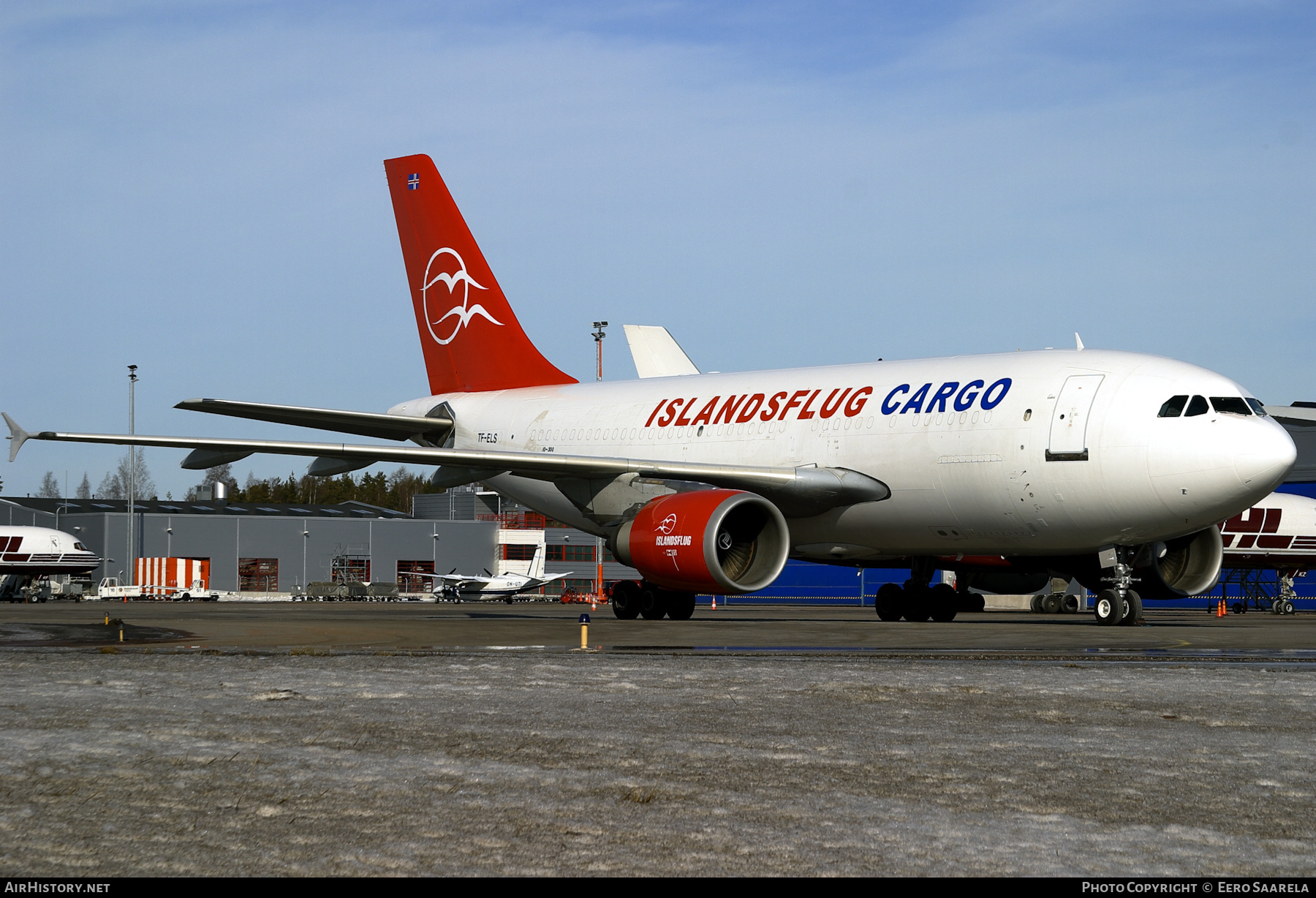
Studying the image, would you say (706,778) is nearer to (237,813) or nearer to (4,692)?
(237,813)

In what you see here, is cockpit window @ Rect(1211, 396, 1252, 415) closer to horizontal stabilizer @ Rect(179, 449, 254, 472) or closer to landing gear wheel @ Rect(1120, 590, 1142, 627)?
landing gear wheel @ Rect(1120, 590, 1142, 627)

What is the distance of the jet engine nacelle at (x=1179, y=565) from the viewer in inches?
798

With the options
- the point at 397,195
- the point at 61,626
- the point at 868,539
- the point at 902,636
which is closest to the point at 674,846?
the point at 902,636

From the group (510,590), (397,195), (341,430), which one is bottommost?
(510,590)

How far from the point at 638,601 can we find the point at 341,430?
6656 mm

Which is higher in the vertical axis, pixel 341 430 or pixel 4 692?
pixel 341 430

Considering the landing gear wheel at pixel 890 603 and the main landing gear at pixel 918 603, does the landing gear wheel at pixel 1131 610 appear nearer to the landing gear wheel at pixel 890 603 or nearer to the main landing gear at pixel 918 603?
the main landing gear at pixel 918 603

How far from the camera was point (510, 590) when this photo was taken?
191ft

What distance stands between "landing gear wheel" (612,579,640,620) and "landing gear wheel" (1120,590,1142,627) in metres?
7.77

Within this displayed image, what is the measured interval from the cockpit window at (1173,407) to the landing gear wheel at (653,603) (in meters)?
8.45

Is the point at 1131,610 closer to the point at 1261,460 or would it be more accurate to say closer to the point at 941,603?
the point at 1261,460

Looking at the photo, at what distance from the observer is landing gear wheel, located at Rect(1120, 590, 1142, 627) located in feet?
62.2

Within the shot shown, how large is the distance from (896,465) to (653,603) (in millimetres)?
4799

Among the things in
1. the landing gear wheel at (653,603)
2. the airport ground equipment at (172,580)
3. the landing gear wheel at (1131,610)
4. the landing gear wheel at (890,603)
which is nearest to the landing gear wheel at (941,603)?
the landing gear wheel at (890,603)
